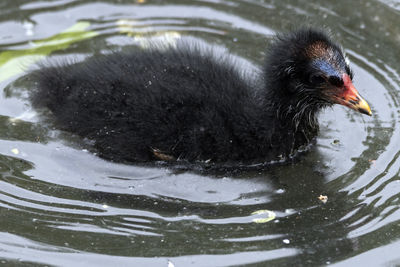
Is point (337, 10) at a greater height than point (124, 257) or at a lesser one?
greater

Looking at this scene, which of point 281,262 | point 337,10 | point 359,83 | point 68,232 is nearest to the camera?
point 281,262

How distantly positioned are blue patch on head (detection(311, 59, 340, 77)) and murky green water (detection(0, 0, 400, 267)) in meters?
0.65

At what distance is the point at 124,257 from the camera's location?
445 centimetres

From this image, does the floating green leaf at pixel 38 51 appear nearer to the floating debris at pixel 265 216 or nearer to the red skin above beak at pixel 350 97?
the floating debris at pixel 265 216

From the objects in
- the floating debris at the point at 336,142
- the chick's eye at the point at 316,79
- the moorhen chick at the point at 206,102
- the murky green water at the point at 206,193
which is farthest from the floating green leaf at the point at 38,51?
the floating debris at the point at 336,142

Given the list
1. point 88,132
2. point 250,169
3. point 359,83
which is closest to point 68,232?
point 88,132

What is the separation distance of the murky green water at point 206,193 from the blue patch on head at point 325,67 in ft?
2.14

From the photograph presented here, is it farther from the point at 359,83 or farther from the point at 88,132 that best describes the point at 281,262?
the point at 359,83

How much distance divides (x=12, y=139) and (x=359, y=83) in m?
3.00

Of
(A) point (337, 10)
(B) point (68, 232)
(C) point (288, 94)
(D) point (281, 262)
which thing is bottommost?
(D) point (281, 262)

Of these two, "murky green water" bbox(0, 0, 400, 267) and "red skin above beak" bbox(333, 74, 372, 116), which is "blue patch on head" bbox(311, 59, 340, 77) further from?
"murky green water" bbox(0, 0, 400, 267)

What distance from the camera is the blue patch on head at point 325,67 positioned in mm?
5242

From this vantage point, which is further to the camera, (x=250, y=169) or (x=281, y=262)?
(x=250, y=169)

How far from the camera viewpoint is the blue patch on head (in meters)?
5.24
